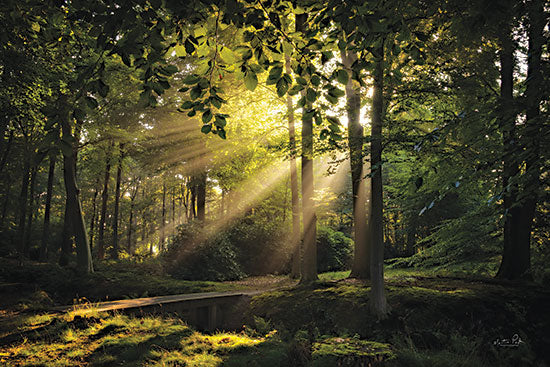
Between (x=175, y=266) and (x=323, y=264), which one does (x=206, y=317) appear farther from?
(x=323, y=264)

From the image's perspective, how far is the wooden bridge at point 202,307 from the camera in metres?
8.84

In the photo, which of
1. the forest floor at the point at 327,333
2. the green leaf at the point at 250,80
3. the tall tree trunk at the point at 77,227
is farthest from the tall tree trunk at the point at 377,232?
the tall tree trunk at the point at 77,227

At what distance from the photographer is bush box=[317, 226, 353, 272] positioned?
2100cm

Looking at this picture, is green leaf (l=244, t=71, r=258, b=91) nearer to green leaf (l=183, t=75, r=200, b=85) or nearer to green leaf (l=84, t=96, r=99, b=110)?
green leaf (l=183, t=75, r=200, b=85)

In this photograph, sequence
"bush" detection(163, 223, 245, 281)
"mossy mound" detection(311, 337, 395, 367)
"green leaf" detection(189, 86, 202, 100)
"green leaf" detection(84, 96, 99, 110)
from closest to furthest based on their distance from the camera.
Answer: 1. "green leaf" detection(84, 96, 99, 110)
2. "green leaf" detection(189, 86, 202, 100)
3. "mossy mound" detection(311, 337, 395, 367)
4. "bush" detection(163, 223, 245, 281)

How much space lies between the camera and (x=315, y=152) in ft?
26.7

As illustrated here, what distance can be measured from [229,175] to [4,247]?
1625cm

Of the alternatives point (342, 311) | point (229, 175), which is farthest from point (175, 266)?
point (342, 311)

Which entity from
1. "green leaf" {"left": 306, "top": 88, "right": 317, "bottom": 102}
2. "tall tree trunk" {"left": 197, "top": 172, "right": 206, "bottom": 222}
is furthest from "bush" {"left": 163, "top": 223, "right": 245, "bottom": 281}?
"green leaf" {"left": 306, "top": 88, "right": 317, "bottom": 102}

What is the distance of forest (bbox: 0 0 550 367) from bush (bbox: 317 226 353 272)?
5.64 metres

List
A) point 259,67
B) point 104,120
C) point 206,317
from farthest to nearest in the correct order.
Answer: point 104,120, point 206,317, point 259,67

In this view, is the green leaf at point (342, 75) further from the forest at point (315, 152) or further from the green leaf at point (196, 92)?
the green leaf at point (196, 92)

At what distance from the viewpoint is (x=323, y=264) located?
20938 millimetres
